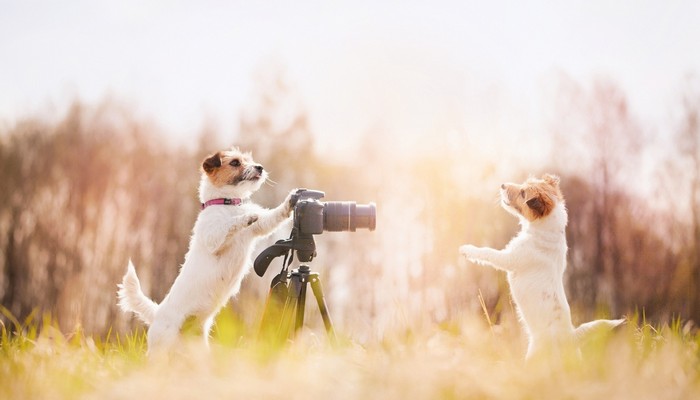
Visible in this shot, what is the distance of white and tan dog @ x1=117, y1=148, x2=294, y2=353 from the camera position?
4797 millimetres

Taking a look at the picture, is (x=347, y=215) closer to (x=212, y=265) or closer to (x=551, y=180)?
(x=212, y=265)

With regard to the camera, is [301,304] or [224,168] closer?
[301,304]

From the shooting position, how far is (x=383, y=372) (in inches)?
110

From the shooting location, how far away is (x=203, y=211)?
16.7 ft

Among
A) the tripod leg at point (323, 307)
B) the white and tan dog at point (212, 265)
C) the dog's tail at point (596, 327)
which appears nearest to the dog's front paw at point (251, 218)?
the white and tan dog at point (212, 265)

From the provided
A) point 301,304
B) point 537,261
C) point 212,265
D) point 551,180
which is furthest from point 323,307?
point 551,180

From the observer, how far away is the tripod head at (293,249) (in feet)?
14.0

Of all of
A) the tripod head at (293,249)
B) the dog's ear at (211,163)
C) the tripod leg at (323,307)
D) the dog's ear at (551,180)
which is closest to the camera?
the tripod leg at (323,307)

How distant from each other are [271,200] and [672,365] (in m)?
16.5

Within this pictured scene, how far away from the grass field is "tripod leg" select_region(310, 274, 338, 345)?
0.09m

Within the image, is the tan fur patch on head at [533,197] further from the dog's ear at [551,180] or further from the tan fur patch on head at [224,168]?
the tan fur patch on head at [224,168]

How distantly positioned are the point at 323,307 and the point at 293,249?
45cm

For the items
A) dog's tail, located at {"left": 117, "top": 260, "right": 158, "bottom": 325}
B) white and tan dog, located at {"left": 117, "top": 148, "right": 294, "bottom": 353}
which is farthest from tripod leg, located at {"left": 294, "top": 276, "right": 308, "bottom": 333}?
dog's tail, located at {"left": 117, "top": 260, "right": 158, "bottom": 325}

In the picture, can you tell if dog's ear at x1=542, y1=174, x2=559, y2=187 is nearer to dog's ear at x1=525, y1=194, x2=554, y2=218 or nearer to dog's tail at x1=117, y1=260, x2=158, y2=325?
dog's ear at x1=525, y1=194, x2=554, y2=218
